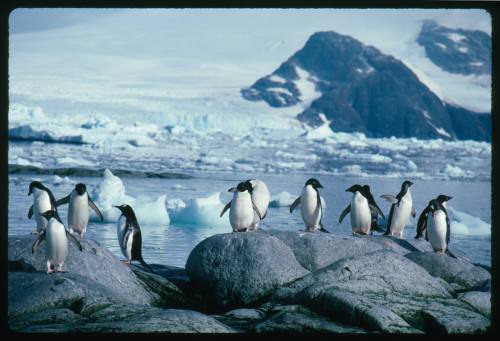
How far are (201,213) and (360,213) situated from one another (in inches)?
164

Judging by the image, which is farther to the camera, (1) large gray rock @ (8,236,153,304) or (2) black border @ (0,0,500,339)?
(1) large gray rock @ (8,236,153,304)

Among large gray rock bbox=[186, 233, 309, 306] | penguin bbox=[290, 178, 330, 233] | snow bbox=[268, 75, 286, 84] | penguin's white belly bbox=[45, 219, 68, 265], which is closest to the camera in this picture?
penguin's white belly bbox=[45, 219, 68, 265]

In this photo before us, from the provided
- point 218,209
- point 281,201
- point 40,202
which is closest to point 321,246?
point 40,202

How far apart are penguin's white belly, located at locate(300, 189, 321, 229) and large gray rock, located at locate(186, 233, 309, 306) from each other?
936 millimetres

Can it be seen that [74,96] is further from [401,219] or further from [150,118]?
[401,219]

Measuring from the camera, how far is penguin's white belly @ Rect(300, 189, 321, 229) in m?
8.31

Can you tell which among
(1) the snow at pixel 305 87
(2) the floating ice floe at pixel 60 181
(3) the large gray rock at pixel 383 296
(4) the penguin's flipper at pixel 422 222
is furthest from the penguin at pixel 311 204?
(1) the snow at pixel 305 87

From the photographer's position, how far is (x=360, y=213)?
8.55m

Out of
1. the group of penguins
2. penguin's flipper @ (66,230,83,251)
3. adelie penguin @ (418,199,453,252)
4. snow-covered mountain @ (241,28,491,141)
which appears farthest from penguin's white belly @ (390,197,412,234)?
snow-covered mountain @ (241,28,491,141)

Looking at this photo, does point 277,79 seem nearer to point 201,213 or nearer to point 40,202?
point 201,213

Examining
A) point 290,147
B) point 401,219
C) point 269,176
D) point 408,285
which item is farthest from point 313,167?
point 408,285

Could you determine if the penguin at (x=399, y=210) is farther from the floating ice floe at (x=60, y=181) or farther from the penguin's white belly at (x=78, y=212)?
the floating ice floe at (x=60, y=181)

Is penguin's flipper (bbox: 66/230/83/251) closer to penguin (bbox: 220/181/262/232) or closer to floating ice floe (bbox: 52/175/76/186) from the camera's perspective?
penguin (bbox: 220/181/262/232)
